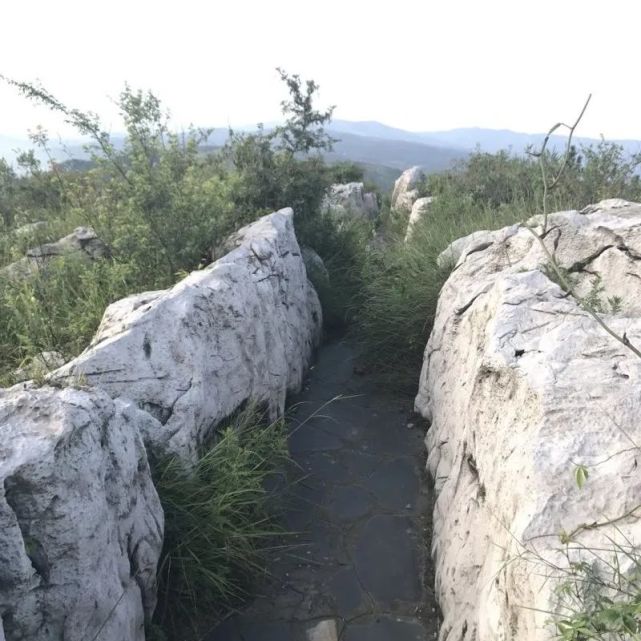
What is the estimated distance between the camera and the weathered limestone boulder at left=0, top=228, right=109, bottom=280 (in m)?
5.63

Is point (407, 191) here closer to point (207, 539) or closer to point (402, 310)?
point (402, 310)

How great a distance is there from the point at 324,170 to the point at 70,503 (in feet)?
21.1

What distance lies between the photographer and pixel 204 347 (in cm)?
380

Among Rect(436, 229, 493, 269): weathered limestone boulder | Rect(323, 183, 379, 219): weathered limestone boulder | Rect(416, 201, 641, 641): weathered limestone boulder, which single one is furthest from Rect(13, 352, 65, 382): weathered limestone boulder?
Rect(323, 183, 379, 219): weathered limestone boulder

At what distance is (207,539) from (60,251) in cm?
416

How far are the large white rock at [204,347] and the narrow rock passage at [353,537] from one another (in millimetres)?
670

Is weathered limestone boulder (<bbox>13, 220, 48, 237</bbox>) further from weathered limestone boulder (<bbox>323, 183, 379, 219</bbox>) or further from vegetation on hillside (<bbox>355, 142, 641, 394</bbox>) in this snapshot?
weathered limestone boulder (<bbox>323, 183, 379, 219</bbox>)

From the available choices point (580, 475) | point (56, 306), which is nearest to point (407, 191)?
point (56, 306)

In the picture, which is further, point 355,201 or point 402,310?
point 355,201

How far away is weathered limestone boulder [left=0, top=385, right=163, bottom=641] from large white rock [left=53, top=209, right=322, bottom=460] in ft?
1.81

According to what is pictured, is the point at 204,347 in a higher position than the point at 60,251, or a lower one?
lower

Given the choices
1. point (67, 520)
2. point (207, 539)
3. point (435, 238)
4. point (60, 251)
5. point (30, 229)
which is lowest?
point (207, 539)

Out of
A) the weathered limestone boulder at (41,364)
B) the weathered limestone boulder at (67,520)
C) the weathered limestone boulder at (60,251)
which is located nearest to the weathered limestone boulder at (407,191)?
the weathered limestone boulder at (60,251)

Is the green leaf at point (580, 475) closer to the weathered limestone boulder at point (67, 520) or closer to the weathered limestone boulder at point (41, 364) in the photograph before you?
the weathered limestone boulder at point (67, 520)
